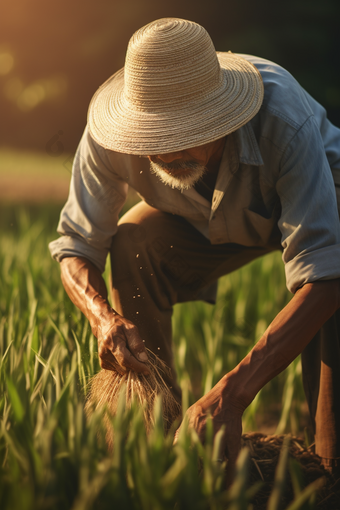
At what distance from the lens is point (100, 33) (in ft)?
28.9

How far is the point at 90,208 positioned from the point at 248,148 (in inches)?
22.2

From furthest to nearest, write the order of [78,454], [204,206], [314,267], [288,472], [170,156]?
[204,206] → [288,472] → [170,156] → [314,267] → [78,454]

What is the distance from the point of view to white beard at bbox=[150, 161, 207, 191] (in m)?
1.49

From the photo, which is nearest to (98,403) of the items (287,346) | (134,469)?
(134,469)

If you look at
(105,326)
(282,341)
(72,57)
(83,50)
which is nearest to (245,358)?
(282,341)

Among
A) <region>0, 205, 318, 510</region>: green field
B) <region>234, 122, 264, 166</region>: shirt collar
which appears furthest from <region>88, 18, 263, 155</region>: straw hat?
<region>0, 205, 318, 510</region>: green field

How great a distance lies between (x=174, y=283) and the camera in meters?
1.89

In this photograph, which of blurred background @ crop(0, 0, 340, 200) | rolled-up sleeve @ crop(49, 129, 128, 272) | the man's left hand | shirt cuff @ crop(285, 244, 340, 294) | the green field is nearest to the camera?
the green field

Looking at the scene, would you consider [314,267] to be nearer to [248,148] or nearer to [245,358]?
[245,358]

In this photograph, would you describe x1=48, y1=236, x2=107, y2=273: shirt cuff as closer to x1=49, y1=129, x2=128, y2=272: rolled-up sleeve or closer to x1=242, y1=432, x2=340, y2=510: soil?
x1=49, y1=129, x2=128, y2=272: rolled-up sleeve

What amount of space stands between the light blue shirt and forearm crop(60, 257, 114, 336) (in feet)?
0.15

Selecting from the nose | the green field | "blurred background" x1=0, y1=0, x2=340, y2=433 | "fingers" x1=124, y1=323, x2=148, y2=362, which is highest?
the nose

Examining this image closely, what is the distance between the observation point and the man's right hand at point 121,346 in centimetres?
133

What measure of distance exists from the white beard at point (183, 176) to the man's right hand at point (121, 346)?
44cm
